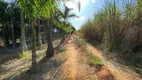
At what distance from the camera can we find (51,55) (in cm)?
1293

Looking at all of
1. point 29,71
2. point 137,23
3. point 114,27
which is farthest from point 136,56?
point 29,71

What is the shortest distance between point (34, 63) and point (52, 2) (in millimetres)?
3871

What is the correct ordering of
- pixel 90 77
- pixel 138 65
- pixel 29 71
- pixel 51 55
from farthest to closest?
pixel 51 55, pixel 29 71, pixel 138 65, pixel 90 77

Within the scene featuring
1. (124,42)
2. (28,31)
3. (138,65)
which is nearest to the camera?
(138,65)

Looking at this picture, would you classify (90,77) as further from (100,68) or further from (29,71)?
(29,71)

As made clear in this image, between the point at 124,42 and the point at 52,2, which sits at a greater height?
the point at 52,2

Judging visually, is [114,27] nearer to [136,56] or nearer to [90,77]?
[136,56]

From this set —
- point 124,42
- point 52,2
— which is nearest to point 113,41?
point 124,42

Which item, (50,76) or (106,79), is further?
(50,76)

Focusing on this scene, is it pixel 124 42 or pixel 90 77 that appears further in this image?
pixel 124 42

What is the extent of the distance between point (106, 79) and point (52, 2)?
10.8 ft

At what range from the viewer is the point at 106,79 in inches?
287

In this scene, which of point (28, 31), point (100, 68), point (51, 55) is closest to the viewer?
point (100, 68)

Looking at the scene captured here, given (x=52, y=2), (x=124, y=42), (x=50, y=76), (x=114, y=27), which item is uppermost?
(x=52, y=2)
